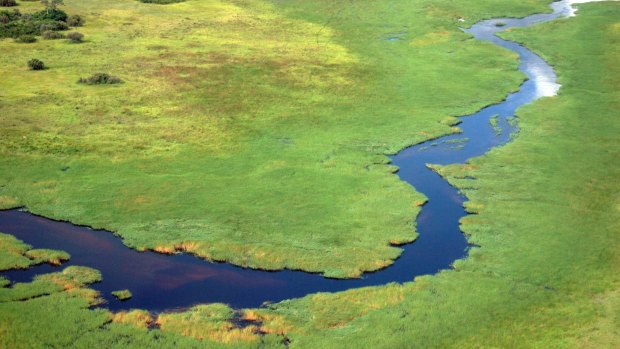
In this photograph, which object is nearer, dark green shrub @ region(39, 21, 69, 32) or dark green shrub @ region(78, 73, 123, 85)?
dark green shrub @ region(78, 73, 123, 85)

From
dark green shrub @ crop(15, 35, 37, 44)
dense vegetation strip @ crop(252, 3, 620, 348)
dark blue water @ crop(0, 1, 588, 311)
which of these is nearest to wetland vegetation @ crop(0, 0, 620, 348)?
dense vegetation strip @ crop(252, 3, 620, 348)

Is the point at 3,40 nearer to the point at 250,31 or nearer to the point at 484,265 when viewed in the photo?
the point at 250,31

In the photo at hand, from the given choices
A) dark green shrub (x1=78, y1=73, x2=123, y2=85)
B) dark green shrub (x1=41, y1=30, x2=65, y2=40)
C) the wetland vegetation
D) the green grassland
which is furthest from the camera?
dark green shrub (x1=41, y1=30, x2=65, y2=40)

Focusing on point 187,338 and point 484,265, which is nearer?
point 187,338

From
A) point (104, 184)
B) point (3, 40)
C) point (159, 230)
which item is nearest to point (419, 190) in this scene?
point (159, 230)

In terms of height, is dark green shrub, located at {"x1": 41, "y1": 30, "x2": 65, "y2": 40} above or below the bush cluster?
below

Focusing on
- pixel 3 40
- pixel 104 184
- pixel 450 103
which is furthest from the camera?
pixel 3 40

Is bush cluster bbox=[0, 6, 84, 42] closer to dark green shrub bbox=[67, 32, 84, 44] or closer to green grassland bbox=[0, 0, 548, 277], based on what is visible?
dark green shrub bbox=[67, 32, 84, 44]
